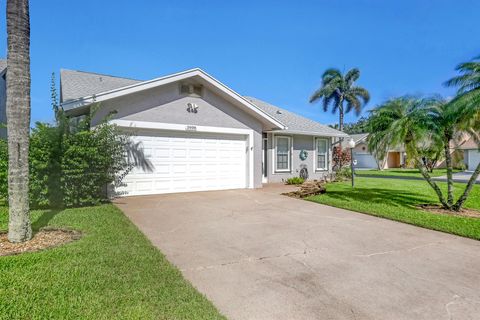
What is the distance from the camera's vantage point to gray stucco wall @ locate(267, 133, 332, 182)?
1484cm

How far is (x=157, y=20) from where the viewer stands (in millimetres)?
12539

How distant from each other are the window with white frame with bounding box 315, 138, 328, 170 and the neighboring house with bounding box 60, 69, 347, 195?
440cm

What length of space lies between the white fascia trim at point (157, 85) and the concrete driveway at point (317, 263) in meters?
3.91

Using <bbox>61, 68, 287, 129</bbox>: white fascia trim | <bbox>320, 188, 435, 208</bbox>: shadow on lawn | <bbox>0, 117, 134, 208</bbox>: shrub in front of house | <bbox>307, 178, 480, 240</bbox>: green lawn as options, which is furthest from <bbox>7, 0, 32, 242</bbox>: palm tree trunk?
<bbox>320, 188, 435, 208</bbox>: shadow on lawn

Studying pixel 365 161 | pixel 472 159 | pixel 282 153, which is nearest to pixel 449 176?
pixel 282 153

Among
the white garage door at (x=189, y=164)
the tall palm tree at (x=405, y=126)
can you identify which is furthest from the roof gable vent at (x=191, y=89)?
the tall palm tree at (x=405, y=126)

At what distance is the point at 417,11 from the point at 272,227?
39.8ft

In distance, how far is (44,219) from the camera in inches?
243

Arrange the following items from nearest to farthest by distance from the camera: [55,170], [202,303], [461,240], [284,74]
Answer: [202,303] < [461,240] < [55,170] < [284,74]

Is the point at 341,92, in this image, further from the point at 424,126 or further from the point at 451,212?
the point at 451,212

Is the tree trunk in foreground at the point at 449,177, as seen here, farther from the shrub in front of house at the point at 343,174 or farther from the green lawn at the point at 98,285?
the shrub in front of house at the point at 343,174

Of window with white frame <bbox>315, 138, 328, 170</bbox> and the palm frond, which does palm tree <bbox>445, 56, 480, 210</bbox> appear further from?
the palm frond

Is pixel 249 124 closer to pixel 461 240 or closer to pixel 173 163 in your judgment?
pixel 173 163

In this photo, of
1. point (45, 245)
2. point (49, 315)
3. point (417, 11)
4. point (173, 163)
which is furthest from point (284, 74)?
point (49, 315)
